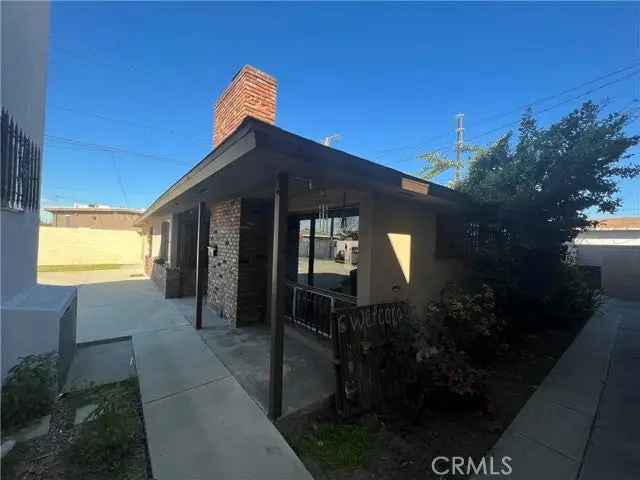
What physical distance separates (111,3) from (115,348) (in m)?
6.15

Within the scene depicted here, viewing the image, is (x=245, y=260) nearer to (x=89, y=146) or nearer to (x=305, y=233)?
(x=305, y=233)

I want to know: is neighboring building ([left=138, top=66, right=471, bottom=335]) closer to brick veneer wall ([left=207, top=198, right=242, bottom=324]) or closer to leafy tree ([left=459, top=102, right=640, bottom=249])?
brick veneer wall ([left=207, top=198, right=242, bottom=324])

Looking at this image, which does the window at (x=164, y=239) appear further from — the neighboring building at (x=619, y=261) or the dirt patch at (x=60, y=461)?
the neighboring building at (x=619, y=261)

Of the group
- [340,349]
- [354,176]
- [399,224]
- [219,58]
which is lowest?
[340,349]

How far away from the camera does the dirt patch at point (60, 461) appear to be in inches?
79.4

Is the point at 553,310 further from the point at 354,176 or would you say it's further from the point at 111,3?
the point at 111,3

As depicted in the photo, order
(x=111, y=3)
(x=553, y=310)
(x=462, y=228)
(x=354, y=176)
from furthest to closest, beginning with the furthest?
(x=553, y=310)
(x=462, y=228)
(x=111, y=3)
(x=354, y=176)

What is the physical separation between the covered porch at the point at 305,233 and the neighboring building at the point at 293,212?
2cm

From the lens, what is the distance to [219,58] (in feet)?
26.3

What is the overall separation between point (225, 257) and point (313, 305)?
236 centimetres

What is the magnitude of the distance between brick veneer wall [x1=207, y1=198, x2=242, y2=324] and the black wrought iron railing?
110cm

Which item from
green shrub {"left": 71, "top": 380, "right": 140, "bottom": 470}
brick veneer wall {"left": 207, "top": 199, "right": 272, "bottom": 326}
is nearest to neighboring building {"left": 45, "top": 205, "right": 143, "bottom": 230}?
brick veneer wall {"left": 207, "top": 199, "right": 272, "bottom": 326}

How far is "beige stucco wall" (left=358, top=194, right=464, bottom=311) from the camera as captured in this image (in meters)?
3.82

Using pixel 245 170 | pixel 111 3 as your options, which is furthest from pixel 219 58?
pixel 245 170
